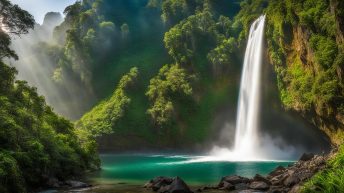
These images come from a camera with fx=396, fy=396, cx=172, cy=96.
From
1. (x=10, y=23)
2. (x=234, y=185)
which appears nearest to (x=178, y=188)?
(x=234, y=185)

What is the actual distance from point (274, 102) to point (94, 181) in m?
40.0

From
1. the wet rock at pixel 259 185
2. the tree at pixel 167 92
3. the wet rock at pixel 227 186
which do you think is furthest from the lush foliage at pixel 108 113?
the wet rock at pixel 259 185

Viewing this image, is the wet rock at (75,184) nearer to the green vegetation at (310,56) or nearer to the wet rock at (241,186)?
the wet rock at (241,186)

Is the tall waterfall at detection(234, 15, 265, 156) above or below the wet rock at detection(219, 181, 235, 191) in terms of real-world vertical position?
above

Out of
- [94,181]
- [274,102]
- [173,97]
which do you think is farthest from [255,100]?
[94,181]

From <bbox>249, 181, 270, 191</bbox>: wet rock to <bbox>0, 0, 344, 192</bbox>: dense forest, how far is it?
24.7ft

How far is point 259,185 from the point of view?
2312 centimetres

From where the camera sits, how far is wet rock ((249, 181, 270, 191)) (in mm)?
22883

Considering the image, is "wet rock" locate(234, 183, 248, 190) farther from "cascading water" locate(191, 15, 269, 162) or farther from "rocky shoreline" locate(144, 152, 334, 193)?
"cascading water" locate(191, 15, 269, 162)

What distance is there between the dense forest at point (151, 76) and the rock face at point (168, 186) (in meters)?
6.82

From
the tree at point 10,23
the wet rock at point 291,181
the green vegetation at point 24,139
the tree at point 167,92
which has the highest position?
the tree at point 167,92

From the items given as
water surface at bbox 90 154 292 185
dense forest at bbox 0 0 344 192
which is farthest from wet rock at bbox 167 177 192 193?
dense forest at bbox 0 0 344 192

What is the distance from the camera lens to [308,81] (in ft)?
156

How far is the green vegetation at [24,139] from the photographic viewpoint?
64.9ft
